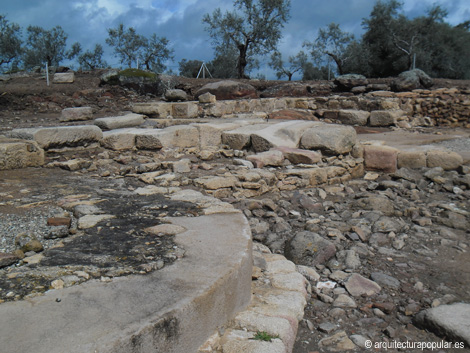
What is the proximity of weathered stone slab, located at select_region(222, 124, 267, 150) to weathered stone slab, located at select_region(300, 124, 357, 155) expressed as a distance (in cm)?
78

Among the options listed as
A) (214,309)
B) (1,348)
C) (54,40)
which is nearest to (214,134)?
(214,309)

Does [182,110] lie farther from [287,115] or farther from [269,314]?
[269,314]

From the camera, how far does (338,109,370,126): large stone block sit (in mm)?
9438

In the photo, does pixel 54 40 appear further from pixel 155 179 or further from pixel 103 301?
pixel 103 301

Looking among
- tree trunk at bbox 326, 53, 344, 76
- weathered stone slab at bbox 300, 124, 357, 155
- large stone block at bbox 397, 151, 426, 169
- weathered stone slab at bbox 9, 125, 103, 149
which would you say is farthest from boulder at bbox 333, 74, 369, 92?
tree trunk at bbox 326, 53, 344, 76

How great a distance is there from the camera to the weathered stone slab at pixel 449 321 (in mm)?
2291

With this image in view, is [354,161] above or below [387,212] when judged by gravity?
above

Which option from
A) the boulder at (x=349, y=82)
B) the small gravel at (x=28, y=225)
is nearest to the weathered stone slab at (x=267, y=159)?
the small gravel at (x=28, y=225)

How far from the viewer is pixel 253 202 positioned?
4.25 metres

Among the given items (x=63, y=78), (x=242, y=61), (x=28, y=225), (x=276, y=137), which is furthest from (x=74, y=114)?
(x=242, y=61)

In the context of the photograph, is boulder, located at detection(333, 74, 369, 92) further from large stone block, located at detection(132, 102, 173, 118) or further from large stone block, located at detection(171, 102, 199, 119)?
large stone block, located at detection(132, 102, 173, 118)

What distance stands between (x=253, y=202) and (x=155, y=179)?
3.57 ft

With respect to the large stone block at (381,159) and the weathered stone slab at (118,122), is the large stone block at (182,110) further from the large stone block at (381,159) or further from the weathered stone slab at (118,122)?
the large stone block at (381,159)

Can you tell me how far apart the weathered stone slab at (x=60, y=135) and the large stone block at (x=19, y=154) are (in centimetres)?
25
